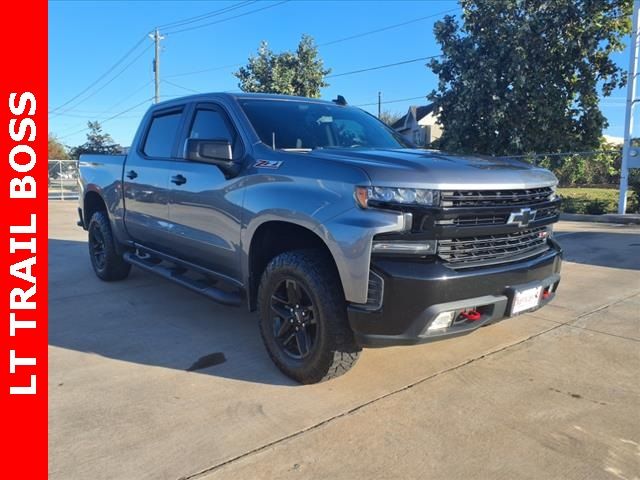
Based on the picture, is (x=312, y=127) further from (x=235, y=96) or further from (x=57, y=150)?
(x=57, y=150)

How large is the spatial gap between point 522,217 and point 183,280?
2796 mm

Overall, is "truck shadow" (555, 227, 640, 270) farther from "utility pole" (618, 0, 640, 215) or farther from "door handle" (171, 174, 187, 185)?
"door handle" (171, 174, 187, 185)

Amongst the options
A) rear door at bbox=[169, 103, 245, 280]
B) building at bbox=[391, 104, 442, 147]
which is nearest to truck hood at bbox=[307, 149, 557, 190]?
rear door at bbox=[169, 103, 245, 280]

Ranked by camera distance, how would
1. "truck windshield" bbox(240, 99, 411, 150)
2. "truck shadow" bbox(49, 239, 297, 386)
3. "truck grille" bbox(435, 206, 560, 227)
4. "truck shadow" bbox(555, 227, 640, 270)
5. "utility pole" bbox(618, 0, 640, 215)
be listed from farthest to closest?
"utility pole" bbox(618, 0, 640, 215) < "truck shadow" bbox(555, 227, 640, 270) < "truck windshield" bbox(240, 99, 411, 150) < "truck shadow" bbox(49, 239, 297, 386) < "truck grille" bbox(435, 206, 560, 227)

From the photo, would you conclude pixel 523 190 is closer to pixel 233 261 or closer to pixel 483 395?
pixel 483 395

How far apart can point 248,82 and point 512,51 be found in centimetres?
1315

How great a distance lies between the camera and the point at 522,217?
322 cm

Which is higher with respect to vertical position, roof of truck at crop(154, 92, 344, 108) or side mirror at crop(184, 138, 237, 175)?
roof of truck at crop(154, 92, 344, 108)

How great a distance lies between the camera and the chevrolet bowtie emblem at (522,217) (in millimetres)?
3170

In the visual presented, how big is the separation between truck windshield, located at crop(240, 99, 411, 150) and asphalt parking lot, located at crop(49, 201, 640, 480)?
1638 mm

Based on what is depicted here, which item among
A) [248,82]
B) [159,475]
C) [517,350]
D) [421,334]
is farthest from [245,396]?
[248,82]

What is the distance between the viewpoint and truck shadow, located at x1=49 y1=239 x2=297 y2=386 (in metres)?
3.81

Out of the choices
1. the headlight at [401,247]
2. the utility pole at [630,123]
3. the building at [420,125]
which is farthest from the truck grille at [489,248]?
the building at [420,125]

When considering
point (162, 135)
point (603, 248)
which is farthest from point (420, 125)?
point (162, 135)
